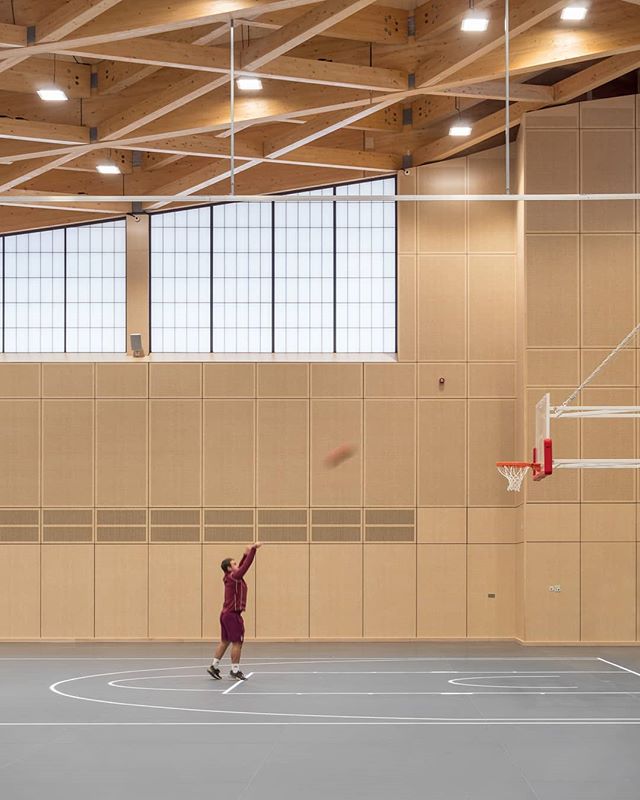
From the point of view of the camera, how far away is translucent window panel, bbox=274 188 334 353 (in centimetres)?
3098

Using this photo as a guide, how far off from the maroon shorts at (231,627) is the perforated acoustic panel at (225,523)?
849 cm

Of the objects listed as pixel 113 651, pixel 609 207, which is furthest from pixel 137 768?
pixel 609 207

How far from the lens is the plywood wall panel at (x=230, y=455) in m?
29.8

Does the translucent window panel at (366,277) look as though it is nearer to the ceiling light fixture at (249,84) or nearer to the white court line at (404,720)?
the ceiling light fixture at (249,84)

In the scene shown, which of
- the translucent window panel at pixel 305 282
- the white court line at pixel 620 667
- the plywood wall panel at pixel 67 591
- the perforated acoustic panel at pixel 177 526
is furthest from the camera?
the translucent window panel at pixel 305 282

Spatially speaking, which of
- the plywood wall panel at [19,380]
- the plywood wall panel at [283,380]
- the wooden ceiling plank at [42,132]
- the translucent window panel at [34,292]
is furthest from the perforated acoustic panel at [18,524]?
the wooden ceiling plank at [42,132]

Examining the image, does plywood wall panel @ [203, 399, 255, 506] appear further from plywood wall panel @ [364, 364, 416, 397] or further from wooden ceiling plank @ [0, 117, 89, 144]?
wooden ceiling plank @ [0, 117, 89, 144]

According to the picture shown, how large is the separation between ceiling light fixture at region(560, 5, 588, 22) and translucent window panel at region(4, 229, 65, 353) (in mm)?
15423

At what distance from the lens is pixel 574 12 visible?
70.6ft

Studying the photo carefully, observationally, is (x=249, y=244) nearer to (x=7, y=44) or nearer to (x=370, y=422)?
(x=370, y=422)

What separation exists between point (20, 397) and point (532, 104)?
14319mm

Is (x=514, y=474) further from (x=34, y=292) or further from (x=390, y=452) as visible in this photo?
(x=34, y=292)

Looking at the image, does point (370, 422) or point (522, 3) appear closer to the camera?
point (522, 3)

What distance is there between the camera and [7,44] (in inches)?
808
